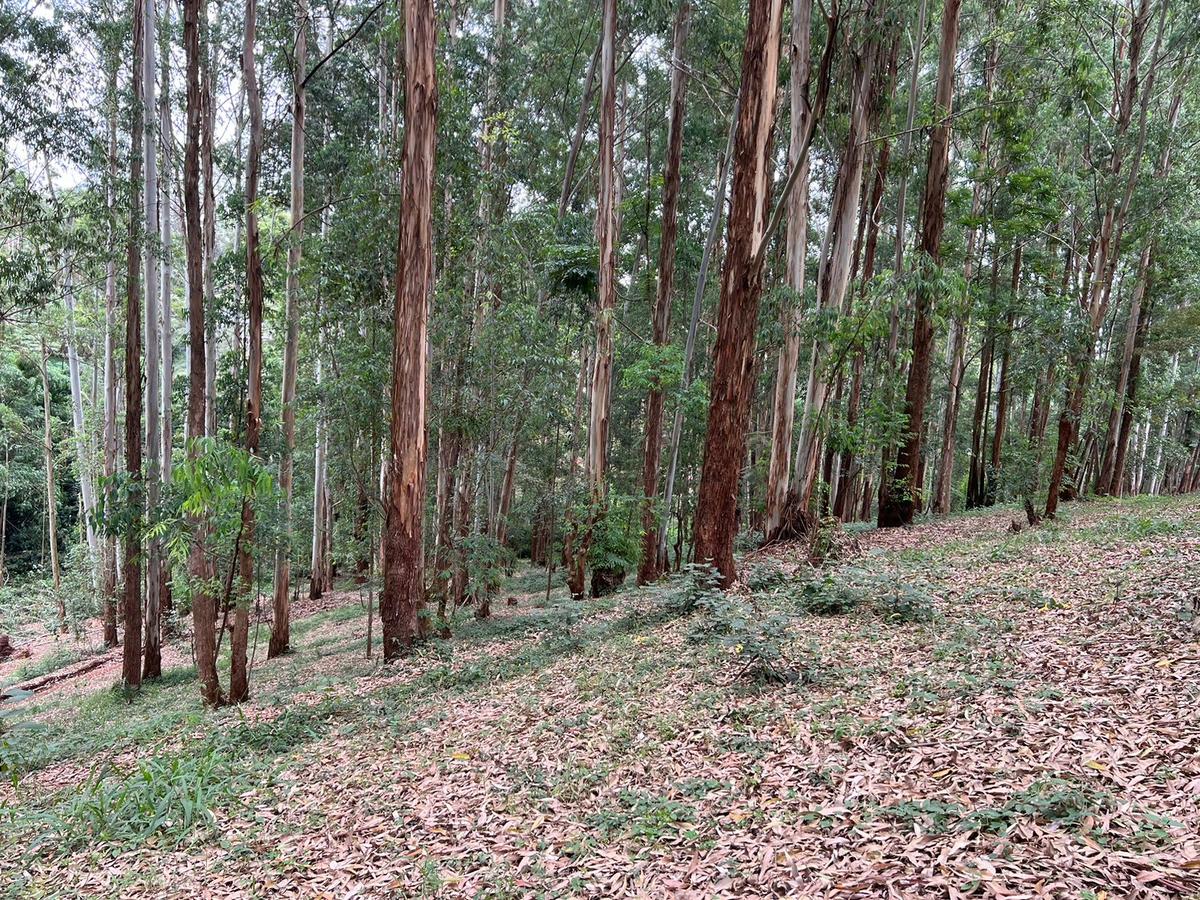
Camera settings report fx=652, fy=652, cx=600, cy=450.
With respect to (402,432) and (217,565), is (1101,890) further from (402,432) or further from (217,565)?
(217,565)

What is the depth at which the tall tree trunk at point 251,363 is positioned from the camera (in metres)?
7.96

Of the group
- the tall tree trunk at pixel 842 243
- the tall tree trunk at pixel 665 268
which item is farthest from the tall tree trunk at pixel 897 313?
the tall tree trunk at pixel 665 268

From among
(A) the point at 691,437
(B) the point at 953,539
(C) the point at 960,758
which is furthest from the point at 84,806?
(A) the point at 691,437

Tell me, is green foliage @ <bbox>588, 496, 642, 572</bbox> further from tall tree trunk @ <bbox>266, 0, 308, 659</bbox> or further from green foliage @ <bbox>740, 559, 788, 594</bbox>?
tall tree trunk @ <bbox>266, 0, 308, 659</bbox>

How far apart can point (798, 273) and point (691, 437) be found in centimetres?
529

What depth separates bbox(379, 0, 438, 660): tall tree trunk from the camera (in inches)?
299

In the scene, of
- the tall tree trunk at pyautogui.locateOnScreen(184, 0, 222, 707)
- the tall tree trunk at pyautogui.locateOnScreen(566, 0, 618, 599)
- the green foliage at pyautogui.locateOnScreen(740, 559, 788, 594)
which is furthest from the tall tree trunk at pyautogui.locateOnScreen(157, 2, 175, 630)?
the green foliage at pyautogui.locateOnScreen(740, 559, 788, 594)

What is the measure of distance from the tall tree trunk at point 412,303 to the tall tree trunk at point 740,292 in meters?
3.52

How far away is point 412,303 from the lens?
7766 millimetres

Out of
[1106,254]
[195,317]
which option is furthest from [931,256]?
[195,317]

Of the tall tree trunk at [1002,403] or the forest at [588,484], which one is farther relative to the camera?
the tall tree trunk at [1002,403]

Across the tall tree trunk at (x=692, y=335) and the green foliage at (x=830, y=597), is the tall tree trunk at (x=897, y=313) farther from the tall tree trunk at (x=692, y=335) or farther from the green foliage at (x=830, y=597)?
the green foliage at (x=830, y=597)

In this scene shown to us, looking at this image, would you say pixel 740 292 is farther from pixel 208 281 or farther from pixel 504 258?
pixel 208 281

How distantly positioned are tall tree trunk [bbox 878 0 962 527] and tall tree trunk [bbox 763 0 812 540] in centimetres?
196
